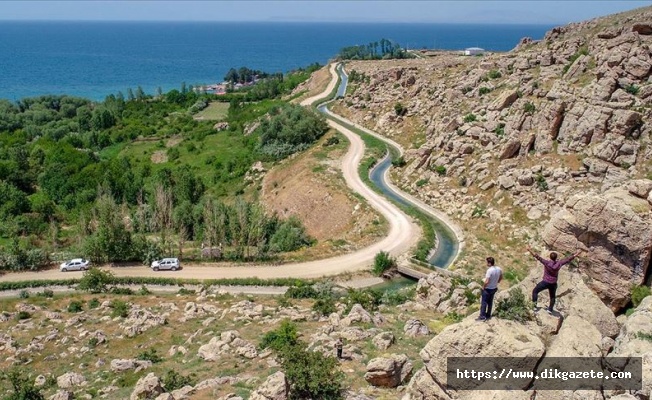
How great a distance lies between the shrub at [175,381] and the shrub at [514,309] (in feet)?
46.4

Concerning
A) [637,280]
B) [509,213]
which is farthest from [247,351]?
[509,213]

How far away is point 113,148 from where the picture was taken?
106000mm

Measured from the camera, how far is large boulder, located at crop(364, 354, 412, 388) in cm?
1989

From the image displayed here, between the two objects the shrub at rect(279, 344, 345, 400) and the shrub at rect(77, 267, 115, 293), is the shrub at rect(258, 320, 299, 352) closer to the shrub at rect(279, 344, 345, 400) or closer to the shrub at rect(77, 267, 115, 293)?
the shrub at rect(279, 344, 345, 400)

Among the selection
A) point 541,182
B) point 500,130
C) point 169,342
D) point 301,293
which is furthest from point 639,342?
point 500,130

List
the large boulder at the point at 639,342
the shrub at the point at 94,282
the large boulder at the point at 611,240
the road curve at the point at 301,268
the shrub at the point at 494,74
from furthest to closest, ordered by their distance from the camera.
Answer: the shrub at the point at 494,74, the road curve at the point at 301,268, the shrub at the point at 94,282, the large boulder at the point at 611,240, the large boulder at the point at 639,342

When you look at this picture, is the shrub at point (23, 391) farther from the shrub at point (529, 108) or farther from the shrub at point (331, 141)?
the shrub at point (331, 141)

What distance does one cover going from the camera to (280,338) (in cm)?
2573

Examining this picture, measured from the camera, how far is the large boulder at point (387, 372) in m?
19.9

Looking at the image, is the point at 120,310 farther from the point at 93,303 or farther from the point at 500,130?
the point at 500,130

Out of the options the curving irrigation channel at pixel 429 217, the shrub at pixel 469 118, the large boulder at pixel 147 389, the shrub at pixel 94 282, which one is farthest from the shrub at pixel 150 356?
the shrub at pixel 469 118

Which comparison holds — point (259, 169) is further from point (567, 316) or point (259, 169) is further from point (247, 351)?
point (567, 316)

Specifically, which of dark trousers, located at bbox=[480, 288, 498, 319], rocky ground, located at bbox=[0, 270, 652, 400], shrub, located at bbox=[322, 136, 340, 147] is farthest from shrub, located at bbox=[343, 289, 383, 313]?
shrub, located at bbox=[322, 136, 340, 147]

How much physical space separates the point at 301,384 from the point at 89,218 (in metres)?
45.0
